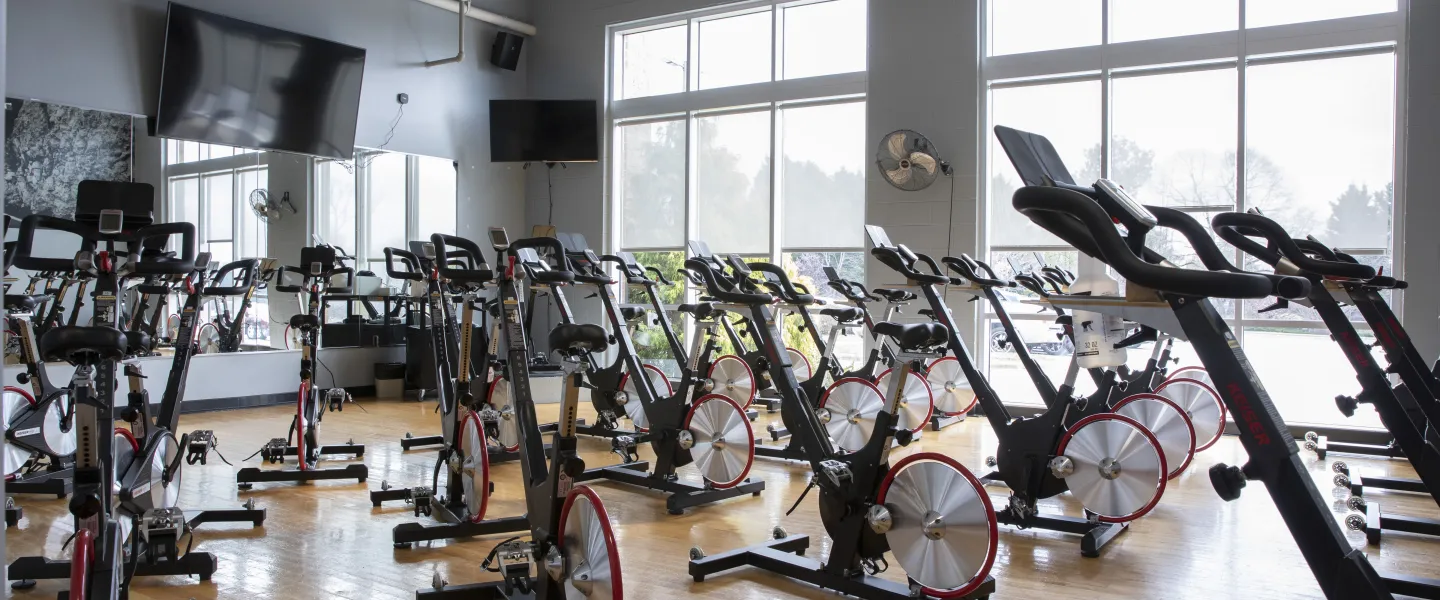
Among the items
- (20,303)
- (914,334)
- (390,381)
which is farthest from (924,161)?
(20,303)

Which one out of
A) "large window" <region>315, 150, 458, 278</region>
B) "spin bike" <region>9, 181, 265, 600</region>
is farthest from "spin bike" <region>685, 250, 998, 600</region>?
"large window" <region>315, 150, 458, 278</region>

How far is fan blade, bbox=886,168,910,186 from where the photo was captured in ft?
25.7

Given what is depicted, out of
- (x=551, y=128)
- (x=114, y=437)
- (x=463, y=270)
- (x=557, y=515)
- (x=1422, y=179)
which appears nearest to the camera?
(x=557, y=515)

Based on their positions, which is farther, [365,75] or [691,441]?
[365,75]

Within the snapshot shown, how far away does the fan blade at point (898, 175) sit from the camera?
25.7 ft

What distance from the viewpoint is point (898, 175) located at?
786 centimetres

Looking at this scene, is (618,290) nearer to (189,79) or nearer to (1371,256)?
(189,79)

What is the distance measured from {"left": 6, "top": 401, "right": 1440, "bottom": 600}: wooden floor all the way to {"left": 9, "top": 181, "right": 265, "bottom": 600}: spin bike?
13 cm

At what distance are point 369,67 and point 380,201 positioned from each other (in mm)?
1212

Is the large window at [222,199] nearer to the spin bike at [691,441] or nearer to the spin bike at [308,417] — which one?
the spin bike at [308,417]

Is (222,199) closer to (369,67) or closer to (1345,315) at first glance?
(369,67)

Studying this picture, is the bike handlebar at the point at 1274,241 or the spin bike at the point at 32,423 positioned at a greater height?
the bike handlebar at the point at 1274,241

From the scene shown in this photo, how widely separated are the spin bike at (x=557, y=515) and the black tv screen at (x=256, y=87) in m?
5.49

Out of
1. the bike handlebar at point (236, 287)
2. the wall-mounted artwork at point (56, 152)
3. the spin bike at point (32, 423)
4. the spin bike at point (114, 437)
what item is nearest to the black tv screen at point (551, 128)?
the wall-mounted artwork at point (56, 152)
